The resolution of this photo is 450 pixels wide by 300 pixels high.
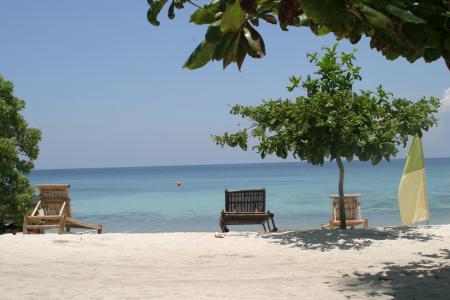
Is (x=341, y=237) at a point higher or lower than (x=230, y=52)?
lower

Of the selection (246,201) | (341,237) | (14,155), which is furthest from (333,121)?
(14,155)

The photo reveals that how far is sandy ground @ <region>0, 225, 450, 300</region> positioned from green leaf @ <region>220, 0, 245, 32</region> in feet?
11.3

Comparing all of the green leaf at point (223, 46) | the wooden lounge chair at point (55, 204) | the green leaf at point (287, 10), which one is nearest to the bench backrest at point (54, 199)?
the wooden lounge chair at point (55, 204)

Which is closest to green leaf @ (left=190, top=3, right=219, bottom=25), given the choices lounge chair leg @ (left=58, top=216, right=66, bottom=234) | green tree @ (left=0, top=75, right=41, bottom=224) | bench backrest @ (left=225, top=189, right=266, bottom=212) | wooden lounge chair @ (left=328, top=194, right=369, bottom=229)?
lounge chair leg @ (left=58, top=216, right=66, bottom=234)

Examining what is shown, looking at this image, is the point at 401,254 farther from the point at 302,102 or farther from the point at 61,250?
the point at 61,250

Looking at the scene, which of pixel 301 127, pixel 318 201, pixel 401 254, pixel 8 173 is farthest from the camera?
pixel 318 201

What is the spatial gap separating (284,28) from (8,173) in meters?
14.6

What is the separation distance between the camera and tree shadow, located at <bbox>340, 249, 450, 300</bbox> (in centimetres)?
512

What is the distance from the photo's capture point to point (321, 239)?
902cm

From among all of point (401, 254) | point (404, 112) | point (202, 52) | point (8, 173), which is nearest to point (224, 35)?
point (202, 52)

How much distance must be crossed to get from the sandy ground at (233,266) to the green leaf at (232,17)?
3.44 m

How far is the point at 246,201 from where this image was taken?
12.9 metres

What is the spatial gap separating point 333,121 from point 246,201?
4787mm

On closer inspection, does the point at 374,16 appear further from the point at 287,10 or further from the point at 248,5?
the point at 248,5
